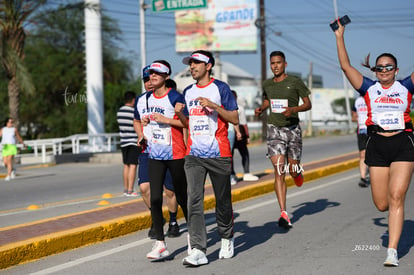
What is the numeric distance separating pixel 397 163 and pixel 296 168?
2.53 meters

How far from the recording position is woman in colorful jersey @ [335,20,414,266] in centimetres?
587

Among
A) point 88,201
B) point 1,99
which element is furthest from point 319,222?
point 1,99

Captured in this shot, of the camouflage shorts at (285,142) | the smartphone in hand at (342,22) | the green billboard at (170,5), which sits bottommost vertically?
the camouflage shorts at (285,142)

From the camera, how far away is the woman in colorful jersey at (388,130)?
5.87m

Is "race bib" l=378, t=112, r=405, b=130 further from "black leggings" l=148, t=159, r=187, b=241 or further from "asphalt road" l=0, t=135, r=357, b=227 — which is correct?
"asphalt road" l=0, t=135, r=357, b=227

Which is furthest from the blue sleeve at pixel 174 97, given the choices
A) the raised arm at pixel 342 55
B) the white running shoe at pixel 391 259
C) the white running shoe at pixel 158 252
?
the white running shoe at pixel 391 259

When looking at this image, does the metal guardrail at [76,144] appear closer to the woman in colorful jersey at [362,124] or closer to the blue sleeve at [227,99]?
the woman in colorful jersey at [362,124]

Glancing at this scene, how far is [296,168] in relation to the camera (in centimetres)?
837

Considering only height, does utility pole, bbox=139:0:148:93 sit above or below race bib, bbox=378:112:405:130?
above

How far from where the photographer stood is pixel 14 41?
83.1 ft

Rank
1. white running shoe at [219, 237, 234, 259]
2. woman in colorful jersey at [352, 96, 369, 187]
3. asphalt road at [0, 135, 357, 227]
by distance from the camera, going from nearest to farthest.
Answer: white running shoe at [219, 237, 234, 259], asphalt road at [0, 135, 357, 227], woman in colorful jersey at [352, 96, 369, 187]

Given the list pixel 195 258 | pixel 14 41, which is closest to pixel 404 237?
pixel 195 258

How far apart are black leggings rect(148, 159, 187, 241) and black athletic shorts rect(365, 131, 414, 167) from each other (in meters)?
1.87

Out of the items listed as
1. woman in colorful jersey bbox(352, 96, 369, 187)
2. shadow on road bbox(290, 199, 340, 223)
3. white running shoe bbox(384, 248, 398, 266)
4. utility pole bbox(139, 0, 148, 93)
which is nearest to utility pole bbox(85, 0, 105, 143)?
utility pole bbox(139, 0, 148, 93)
